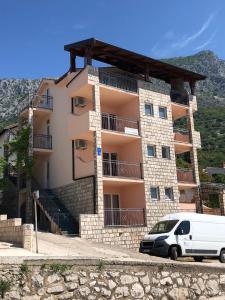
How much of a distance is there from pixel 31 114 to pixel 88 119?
5.89 meters

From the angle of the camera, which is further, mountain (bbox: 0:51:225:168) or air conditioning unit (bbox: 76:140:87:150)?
mountain (bbox: 0:51:225:168)

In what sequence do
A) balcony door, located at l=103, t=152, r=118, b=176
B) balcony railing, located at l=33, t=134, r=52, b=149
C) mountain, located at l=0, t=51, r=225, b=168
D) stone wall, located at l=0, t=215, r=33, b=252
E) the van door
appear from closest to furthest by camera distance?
stone wall, located at l=0, t=215, r=33, b=252 → the van door → balcony door, located at l=103, t=152, r=118, b=176 → balcony railing, located at l=33, t=134, r=52, b=149 → mountain, located at l=0, t=51, r=225, b=168

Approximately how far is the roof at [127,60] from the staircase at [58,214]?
9743 millimetres

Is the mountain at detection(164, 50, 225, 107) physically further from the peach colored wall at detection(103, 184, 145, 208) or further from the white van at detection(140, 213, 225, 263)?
the white van at detection(140, 213, 225, 263)

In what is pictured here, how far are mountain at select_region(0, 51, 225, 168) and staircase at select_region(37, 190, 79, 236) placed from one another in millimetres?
27522

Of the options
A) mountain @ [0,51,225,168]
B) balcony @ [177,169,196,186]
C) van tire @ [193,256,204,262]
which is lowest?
van tire @ [193,256,204,262]

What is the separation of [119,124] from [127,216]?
6077mm

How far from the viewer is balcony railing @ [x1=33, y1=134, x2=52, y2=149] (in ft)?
96.1

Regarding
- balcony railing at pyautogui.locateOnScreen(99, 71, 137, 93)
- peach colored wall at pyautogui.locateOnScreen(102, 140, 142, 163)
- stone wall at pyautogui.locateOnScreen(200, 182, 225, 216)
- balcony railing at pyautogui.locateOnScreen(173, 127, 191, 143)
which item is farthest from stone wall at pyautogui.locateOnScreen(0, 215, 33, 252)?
stone wall at pyautogui.locateOnScreen(200, 182, 225, 216)

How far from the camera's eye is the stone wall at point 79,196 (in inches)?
953

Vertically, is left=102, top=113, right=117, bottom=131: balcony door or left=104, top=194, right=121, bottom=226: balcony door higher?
left=102, top=113, right=117, bottom=131: balcony door

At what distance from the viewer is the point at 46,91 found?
3158cm

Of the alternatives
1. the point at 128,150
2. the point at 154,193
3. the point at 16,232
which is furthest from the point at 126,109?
the point at 16,232

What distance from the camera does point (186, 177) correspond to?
29750 millimetres
